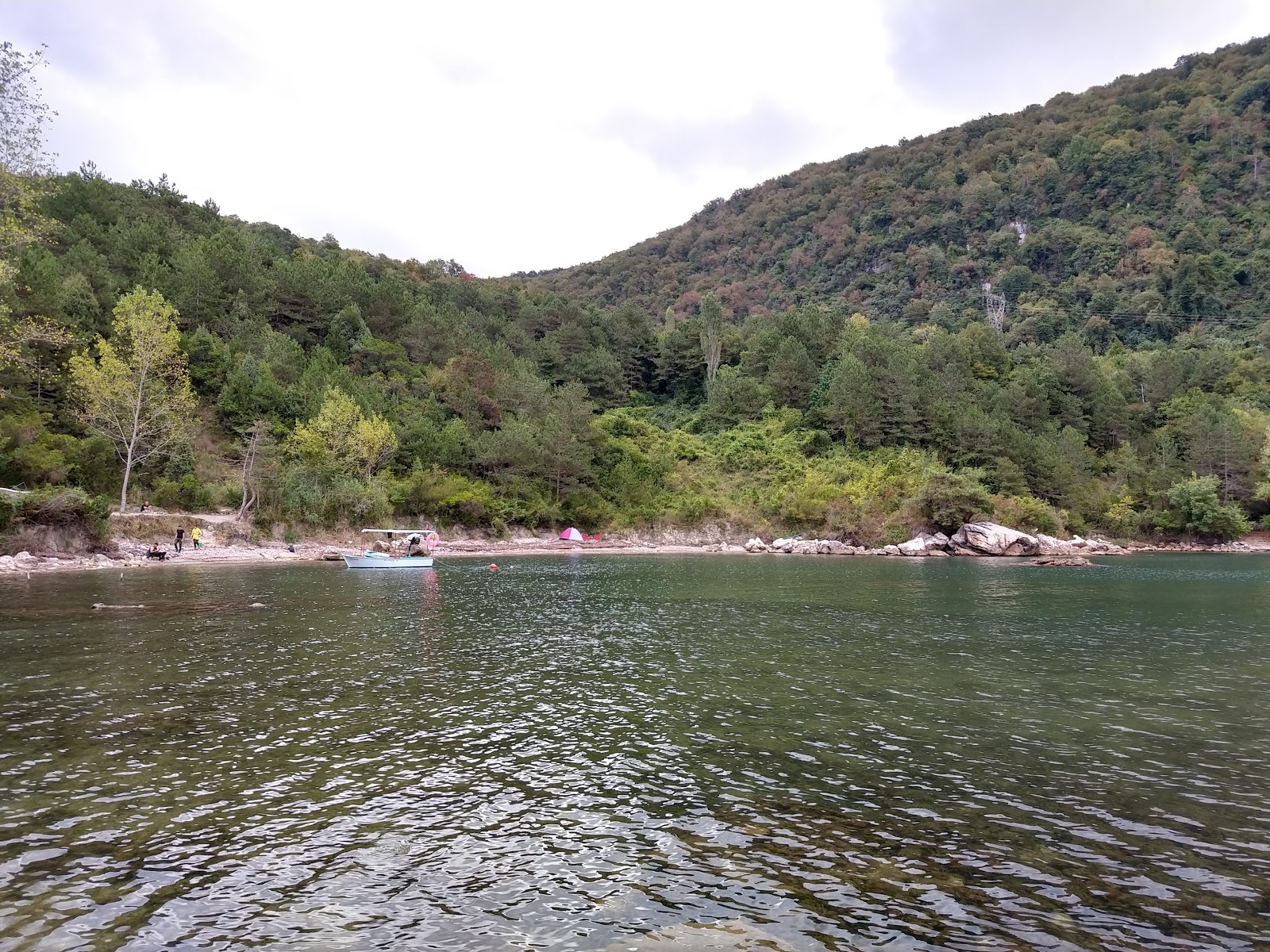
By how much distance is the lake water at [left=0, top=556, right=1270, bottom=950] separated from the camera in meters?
7.65

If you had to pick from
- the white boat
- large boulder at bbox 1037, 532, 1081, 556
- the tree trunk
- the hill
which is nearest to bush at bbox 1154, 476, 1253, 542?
large boulder at bbox 1037, 532, 1081, 556

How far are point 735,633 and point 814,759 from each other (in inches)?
528

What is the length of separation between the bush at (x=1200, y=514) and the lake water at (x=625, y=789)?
243 ft

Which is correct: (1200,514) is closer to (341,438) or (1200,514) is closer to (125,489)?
(341,438)

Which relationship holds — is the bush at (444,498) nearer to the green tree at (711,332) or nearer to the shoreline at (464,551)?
the shoreline at (464,551)

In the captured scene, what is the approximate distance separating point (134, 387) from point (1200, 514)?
114146mm

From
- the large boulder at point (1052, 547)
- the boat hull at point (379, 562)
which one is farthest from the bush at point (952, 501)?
the boat hull at point (379, 562)

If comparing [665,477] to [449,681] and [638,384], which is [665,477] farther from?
[449,681]

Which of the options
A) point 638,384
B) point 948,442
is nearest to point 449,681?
point 948,442

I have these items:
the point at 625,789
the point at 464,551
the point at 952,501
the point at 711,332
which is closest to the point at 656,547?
the point at 464,551

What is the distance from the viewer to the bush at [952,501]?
247ft

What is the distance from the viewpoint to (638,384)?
417ft

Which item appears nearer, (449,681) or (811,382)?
(449,681)

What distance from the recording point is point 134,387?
192 feet
